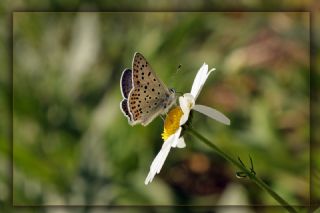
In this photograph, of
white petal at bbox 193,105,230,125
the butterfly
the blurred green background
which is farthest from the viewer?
the blurred green background

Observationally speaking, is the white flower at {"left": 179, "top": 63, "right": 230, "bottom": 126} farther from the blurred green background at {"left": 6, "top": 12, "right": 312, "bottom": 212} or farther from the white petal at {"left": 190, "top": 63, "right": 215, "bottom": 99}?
the blurred green background at {"left": 6, "top": 12, "right": 312, "bottom": 212}

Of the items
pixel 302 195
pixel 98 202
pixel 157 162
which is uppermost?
pixel 157 162

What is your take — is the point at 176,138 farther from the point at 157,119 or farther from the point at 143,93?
the point at 157,119

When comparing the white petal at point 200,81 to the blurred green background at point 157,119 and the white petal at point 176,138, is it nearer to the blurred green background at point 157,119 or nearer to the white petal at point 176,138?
the white petal at point 176,138

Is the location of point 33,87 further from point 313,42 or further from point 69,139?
point 313,42

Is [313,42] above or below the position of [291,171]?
above

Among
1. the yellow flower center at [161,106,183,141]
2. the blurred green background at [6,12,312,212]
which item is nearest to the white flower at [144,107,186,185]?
the yellow flower center at [161,106,183,141]

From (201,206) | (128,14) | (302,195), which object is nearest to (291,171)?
(302,195)
